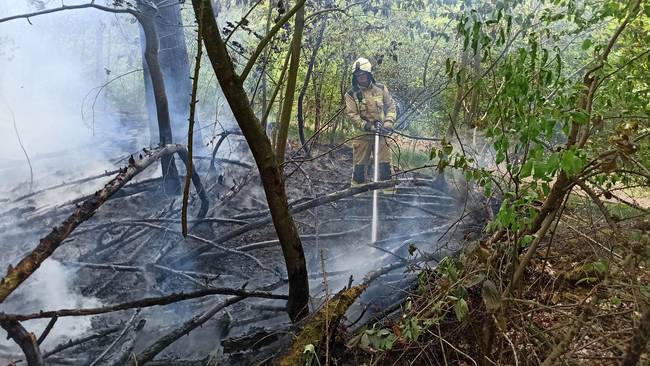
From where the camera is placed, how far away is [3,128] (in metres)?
8.28

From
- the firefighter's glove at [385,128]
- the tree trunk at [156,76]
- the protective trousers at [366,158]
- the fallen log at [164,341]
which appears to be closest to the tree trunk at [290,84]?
the fallen log at [164,341]

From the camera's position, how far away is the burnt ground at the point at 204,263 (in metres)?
3.16

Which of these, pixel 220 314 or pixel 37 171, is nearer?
pixel 220 314

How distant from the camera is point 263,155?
2484 millimetres

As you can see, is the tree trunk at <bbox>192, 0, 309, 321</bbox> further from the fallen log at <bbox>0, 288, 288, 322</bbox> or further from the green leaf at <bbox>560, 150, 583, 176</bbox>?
the green leaf at <bbox>560, 150, 583, 176</bbox>

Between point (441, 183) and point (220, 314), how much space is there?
3711 mm

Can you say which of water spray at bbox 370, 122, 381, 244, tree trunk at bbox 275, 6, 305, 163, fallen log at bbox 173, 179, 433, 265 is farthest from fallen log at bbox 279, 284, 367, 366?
water spray at bbox 370, 122, 381, 244

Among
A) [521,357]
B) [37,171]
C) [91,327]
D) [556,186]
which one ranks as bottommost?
[91,327]

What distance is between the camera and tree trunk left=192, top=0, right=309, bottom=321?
2141mm

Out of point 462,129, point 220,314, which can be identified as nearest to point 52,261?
point 220,314

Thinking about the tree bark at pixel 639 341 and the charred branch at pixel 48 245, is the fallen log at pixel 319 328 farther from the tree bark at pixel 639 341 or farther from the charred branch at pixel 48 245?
the charred branch at pixel 48 245

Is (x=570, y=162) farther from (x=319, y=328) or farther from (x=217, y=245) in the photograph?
(x=217, y=245)

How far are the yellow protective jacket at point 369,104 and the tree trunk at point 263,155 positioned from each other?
14.4ft

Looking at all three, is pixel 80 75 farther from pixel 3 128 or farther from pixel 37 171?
pixel 37 171
